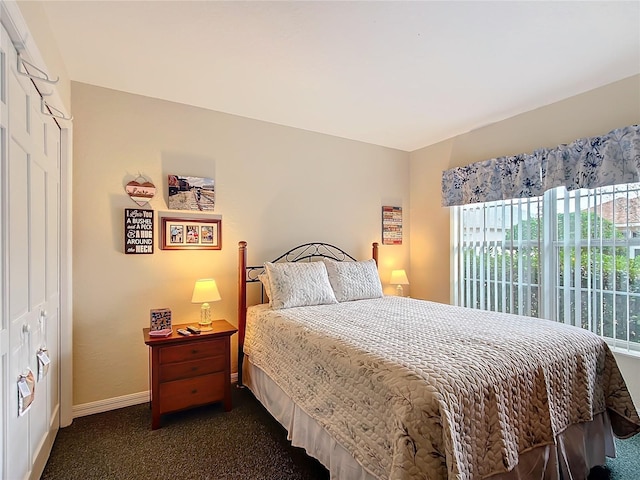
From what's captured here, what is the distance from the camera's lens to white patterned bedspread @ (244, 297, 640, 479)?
4.25 feet

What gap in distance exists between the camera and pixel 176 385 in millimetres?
2457

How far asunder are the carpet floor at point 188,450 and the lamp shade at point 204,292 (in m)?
0.84

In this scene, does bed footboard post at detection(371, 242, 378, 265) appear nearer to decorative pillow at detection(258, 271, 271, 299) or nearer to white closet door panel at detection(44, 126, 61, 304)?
decorative pillow at detection(258, 271, 271, 299)

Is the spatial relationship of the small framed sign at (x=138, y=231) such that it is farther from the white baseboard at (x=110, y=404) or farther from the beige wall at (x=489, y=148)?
the beige wall at (x=489, y=148)

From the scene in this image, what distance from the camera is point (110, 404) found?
8.77 feet

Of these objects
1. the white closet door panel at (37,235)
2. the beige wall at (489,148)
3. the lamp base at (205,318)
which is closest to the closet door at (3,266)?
the white closet door panel at (37,235)

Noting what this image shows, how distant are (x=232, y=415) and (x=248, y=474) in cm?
70

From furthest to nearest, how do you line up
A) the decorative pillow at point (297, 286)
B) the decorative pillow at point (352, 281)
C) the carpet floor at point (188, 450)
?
the decorative pillow at point (352, 281) < the decorative pillow at point (297, 286) < the carpet floor at point (188, 450)

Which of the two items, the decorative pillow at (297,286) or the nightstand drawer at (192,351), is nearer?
the nightstand drawer at (192,351)

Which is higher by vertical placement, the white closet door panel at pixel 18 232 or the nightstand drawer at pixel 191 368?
the white closet door panel at pixel 18 232

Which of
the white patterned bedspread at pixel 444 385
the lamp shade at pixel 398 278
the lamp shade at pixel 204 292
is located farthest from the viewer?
the lamp shade at pixel 398 278

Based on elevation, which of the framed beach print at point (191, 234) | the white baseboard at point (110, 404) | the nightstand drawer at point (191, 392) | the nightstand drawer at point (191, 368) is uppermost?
the framed beach print at point (191, 234)

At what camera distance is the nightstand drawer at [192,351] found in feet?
7.97

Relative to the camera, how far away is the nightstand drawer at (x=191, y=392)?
7.94 feet
